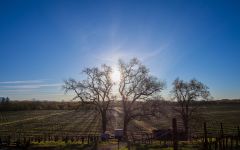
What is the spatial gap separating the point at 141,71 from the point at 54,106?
398ft

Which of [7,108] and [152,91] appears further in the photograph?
[7,108]

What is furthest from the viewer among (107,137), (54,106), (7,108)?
(54,106)

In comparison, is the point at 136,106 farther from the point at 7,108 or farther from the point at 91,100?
the point at 7,108

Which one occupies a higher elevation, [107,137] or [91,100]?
[91,100]

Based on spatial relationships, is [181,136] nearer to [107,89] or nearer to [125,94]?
[125,94]

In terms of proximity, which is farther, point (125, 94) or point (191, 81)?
point (191, 81)

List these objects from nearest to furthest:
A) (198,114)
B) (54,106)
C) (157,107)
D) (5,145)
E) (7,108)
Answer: (5,145) → (157,107) → (198,114) → (7,108) → (54,106)

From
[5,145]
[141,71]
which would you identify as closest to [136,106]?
[141,71]

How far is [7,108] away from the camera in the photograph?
150 meters

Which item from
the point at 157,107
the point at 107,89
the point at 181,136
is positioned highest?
the point at 107,89

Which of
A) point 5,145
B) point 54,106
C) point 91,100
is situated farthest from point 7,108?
point 5,145

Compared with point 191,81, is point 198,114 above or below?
below

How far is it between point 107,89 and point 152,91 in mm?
8391

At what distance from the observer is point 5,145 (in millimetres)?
39375
